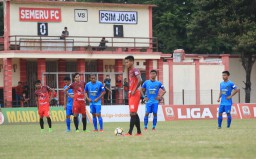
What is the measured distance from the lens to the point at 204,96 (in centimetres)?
5784

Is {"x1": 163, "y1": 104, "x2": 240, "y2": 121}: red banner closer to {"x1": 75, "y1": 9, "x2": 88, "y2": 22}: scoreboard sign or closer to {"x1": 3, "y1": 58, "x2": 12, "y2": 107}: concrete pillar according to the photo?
{"x1": 3, "y1": 58, "x2": 12, "y2": 107}: concrete pillar

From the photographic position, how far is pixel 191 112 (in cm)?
4441

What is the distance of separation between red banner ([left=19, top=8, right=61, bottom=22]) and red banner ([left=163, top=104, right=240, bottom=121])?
14.1 m

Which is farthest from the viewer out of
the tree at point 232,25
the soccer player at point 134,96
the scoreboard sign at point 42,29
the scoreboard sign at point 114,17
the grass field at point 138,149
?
the tree at point 232,25

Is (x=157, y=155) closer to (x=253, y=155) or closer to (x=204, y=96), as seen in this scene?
(x=253, y=155)

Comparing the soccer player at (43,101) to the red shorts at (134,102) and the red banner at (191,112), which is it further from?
the red banner at (191,112)

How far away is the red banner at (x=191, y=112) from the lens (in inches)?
1730

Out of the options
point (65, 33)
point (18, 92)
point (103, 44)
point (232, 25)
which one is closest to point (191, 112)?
point (18, 92)

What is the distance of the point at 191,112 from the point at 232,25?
1729 centimetres

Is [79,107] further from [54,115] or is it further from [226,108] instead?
[54,115]

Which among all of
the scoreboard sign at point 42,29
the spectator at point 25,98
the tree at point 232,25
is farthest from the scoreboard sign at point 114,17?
the spectator at point 25,98

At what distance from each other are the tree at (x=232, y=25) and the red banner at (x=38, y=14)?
13.2m

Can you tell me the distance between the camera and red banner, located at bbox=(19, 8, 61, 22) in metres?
53.7

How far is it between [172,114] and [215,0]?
2004 cm
